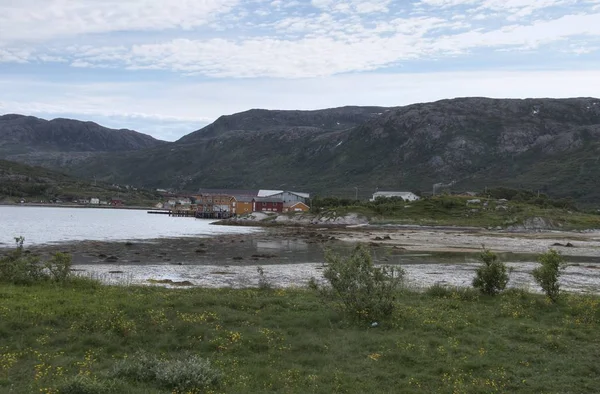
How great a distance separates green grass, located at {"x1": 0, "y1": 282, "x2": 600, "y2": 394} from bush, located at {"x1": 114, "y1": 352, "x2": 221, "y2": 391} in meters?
0.08

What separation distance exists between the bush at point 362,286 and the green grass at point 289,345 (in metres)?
0.51

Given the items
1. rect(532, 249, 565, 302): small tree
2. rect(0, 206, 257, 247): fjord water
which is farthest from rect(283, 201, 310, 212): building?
rect(532, 249, 565, 302): small tree

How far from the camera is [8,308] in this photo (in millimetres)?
14516

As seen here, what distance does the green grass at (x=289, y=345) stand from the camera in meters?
10.5

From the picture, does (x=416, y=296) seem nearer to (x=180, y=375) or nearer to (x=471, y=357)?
(x=471, y=357)

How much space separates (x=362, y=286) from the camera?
16141mm

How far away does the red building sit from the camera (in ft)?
564

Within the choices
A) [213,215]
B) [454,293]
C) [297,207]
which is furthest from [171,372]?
[213,215]

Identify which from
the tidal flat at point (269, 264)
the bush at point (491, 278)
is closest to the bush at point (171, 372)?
the tidal flat at point (269, 264)

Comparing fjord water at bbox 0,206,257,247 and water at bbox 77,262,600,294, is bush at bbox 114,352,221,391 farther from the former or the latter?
fjord water at bbox 0,206,257,247

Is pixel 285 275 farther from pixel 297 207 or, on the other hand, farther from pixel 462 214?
pixel 297 207

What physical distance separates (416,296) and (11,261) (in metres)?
16.9

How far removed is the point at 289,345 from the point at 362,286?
3.92 meters

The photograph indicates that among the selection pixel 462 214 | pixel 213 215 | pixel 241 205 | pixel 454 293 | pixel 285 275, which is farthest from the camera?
pixel 241 205
